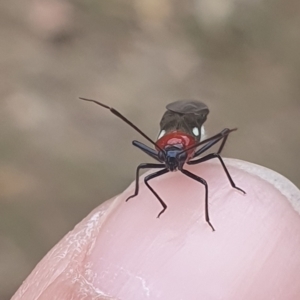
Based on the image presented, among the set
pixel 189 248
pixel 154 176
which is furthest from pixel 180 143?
pixel 189 248

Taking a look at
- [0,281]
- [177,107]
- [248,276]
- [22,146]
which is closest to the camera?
[248,276]

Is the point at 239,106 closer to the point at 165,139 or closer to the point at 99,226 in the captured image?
the point at 165,139

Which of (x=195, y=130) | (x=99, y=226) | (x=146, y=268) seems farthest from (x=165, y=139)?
(x=146, y=268)

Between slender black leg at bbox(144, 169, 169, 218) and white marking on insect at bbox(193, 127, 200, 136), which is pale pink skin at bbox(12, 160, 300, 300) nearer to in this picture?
slender black leg at bbox(144, 169, 169, 218)

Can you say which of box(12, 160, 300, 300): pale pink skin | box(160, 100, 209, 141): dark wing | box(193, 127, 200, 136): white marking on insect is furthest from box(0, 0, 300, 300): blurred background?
box(12, 160, 300, 300): pale pink skin

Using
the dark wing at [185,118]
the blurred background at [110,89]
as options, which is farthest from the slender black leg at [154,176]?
the blurred background at [110,89]

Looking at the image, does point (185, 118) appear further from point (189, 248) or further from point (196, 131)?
point (189, 248)

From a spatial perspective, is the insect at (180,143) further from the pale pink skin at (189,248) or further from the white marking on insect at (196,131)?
the pale pink skin at (189,248)
